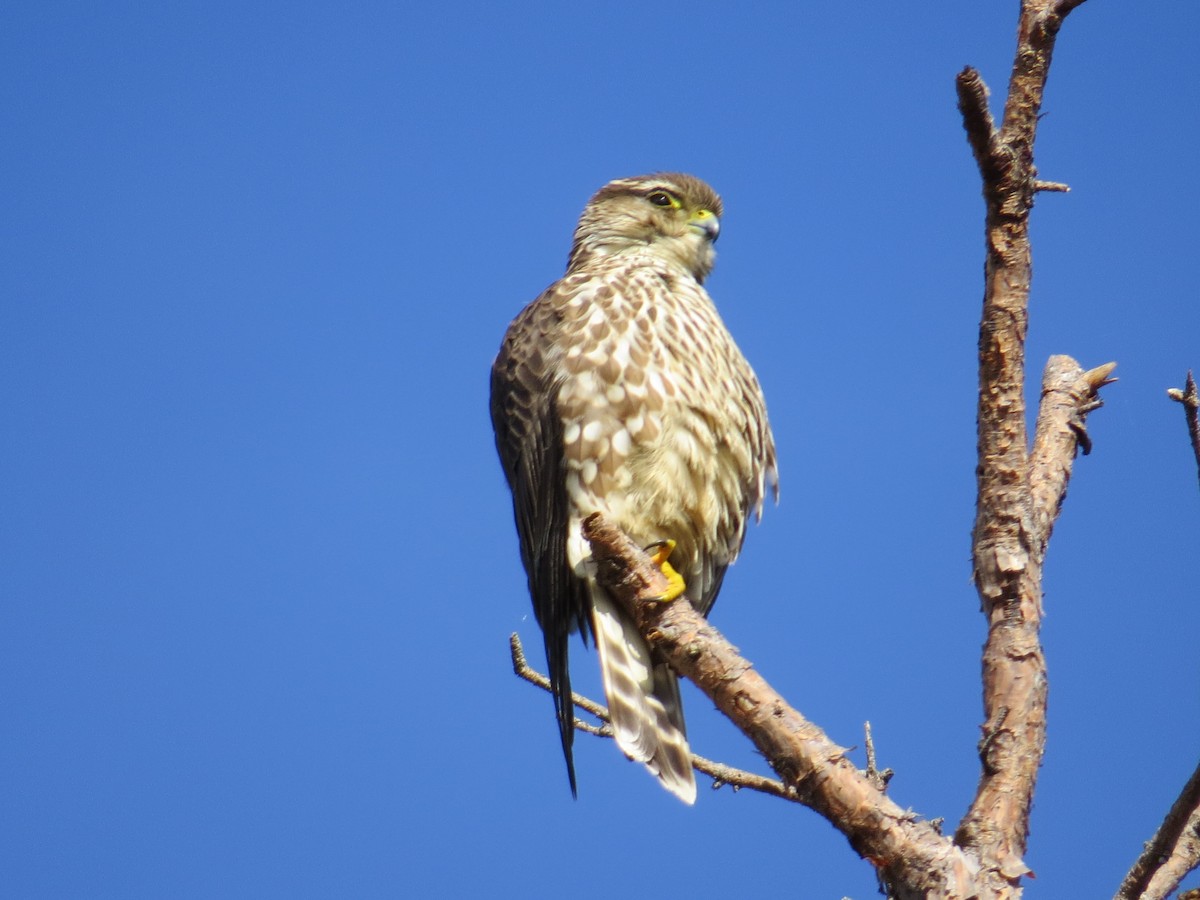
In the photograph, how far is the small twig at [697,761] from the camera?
326 cm

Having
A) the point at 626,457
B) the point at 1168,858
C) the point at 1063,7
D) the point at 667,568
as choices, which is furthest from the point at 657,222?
the point at 1168,858

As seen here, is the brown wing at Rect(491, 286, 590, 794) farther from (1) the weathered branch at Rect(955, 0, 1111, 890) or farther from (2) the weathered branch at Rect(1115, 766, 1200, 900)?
(2) the weathered branch at Rect(1115, 766, 1200, 900)

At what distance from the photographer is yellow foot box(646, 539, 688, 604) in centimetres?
331

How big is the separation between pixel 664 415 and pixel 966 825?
163 centimetres

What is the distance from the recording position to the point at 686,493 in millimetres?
3758

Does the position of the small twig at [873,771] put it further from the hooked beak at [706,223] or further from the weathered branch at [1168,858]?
the hooked beak at [706,223]

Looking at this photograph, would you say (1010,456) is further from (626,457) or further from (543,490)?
(543,490)

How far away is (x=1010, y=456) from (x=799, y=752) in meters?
0.76

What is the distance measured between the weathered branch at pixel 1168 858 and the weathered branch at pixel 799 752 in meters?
0.41

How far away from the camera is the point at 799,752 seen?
256 cm

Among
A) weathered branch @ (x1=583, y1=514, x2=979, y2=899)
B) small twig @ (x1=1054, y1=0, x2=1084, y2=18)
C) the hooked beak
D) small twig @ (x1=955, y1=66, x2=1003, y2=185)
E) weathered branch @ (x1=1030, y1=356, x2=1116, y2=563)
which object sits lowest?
weathered branch @ (x1=583, y1=514, x2=979, y2=899)

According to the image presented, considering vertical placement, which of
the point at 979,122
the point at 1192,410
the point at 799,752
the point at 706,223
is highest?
the point at 706,223

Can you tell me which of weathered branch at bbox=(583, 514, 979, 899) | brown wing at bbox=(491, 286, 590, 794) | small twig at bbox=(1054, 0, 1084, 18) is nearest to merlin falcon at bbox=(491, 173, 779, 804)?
brown wing at bbox=(491, 286, 590, 794)

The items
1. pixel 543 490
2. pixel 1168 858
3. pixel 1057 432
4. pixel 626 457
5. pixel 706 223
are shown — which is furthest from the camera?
pixel 706 223
